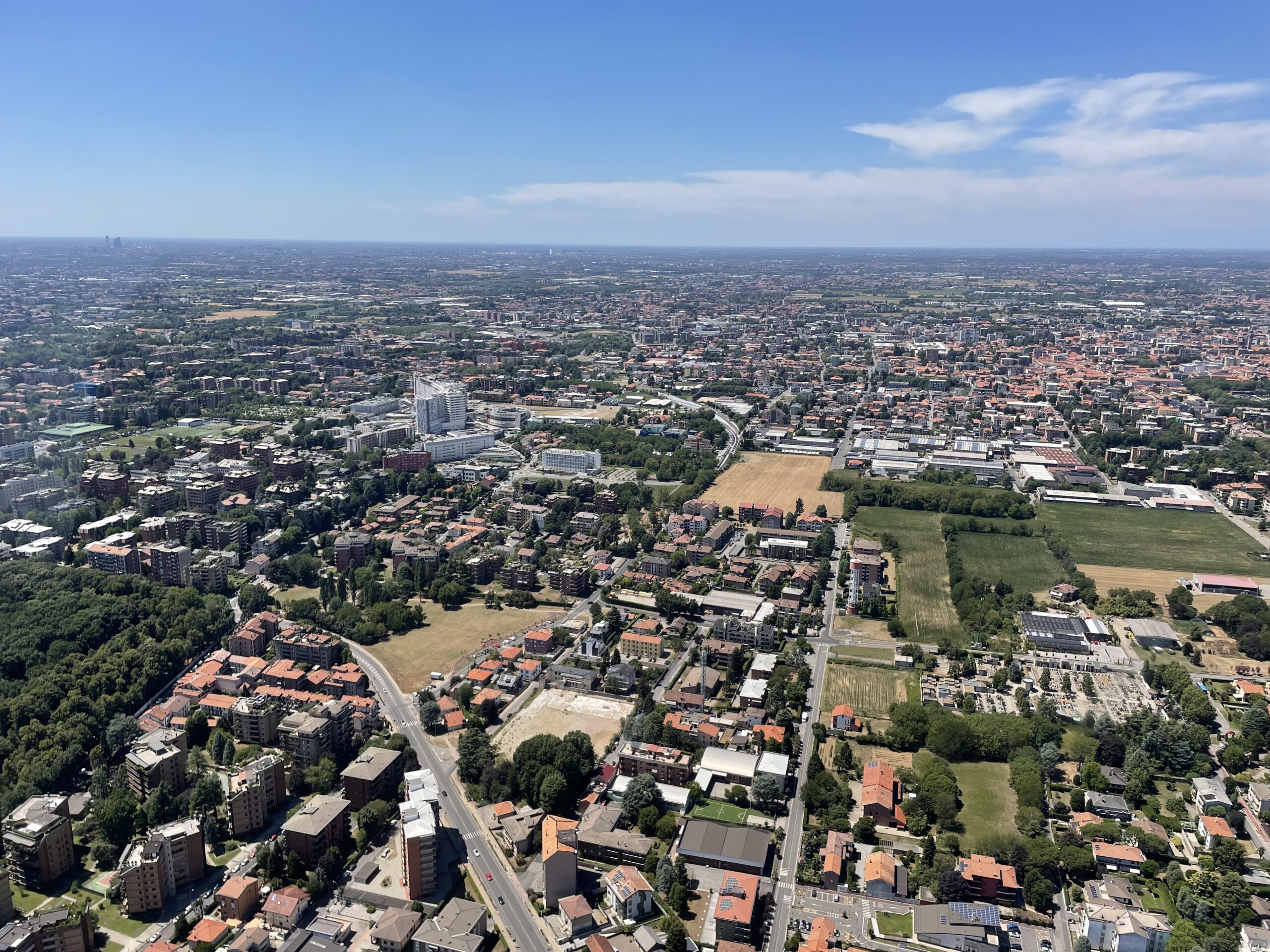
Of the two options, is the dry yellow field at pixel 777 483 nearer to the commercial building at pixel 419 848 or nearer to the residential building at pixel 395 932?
the commercial building at pixel 419 848

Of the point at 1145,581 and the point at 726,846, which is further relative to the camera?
the point at 1145,581

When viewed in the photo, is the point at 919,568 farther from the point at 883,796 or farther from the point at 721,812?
the point at 721,812

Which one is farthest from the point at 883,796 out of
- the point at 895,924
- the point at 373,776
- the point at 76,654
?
the point at 76,654

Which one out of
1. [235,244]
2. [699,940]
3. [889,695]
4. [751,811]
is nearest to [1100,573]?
[889,695]

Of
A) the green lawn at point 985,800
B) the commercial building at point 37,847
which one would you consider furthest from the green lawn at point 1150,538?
the commercial building at point 37,847

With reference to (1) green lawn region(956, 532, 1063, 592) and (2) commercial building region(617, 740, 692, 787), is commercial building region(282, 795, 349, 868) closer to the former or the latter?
(2) commercial building region(617, 740, 692, 787)

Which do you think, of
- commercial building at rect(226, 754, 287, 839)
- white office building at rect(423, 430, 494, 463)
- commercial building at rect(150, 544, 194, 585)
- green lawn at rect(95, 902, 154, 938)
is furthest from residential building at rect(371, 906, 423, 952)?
white office building at rect(423, 430, 494, 463)
